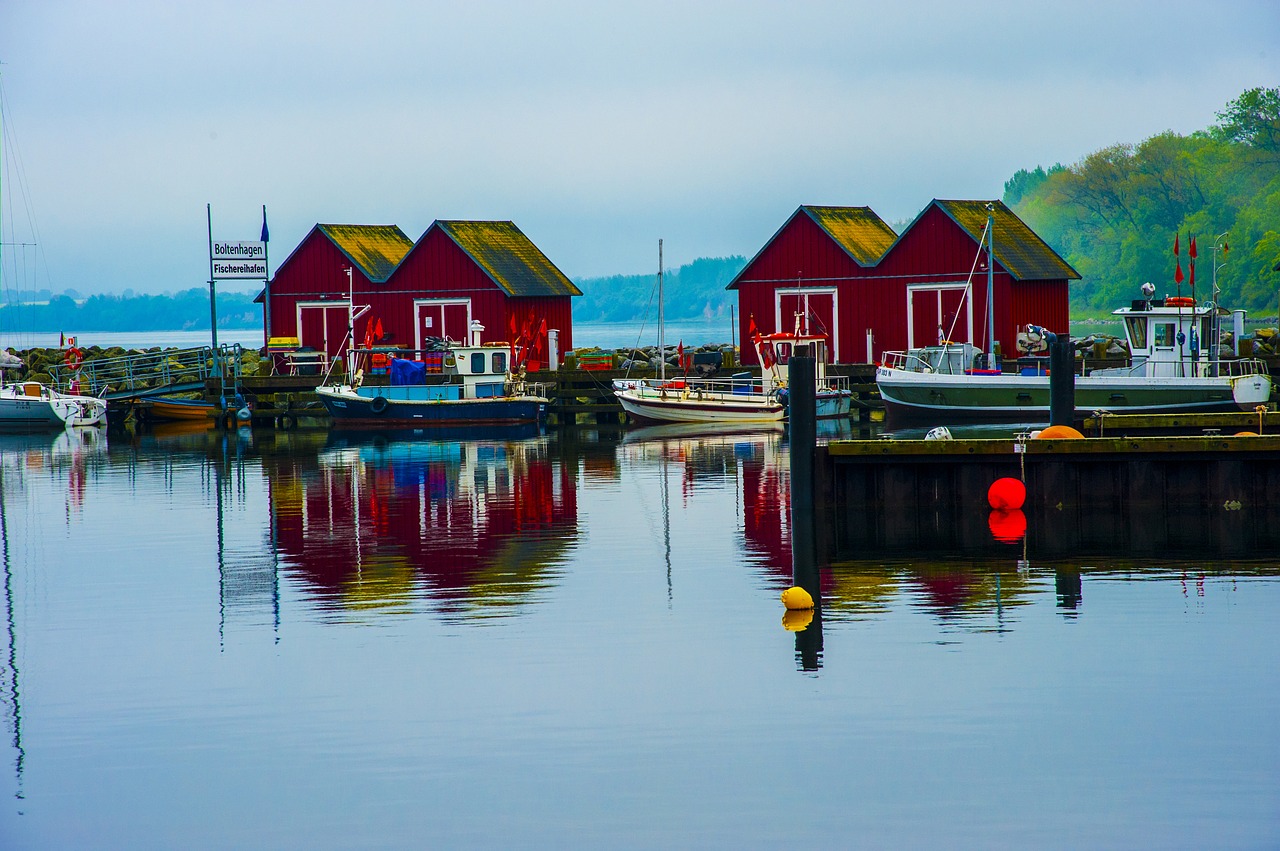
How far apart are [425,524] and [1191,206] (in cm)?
11252

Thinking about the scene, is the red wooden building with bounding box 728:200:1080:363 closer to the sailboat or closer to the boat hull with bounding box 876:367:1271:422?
the boat hull with bounding box 876:367:1271:422

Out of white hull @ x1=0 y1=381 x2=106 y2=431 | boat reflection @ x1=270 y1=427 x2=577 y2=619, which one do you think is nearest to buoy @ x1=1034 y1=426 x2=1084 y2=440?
boat reflection @ x1=270 y1=427 x2=577 y2=619

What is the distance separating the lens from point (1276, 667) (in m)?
13.3

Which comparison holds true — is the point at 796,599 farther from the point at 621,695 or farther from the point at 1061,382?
the point at 1061,382

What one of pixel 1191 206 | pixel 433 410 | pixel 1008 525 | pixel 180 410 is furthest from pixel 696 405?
pixel 1191 206

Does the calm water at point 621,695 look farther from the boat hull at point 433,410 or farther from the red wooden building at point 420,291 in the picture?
the red wooden building at point 420,291

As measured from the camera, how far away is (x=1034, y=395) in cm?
3900

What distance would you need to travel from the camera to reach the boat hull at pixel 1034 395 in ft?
119

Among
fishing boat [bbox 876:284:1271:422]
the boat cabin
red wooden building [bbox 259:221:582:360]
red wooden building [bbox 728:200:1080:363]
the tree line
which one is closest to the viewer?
the boat cabin

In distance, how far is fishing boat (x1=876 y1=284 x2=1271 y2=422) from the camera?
36219 millimetres

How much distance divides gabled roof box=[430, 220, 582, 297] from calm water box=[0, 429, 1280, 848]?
2846 centimetres

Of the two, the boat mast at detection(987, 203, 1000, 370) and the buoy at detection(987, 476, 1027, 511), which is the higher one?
the boat mast at detection(987, 203, 1000, 370)

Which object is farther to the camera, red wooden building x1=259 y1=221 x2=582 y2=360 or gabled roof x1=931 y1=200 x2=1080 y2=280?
red wooden building x1=259 y1=221 x2=582 y2=360

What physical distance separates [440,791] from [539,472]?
2131 cm
